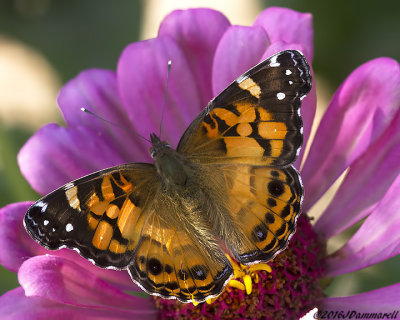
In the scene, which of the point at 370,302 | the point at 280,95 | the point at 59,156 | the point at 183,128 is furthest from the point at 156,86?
the point at 370,302

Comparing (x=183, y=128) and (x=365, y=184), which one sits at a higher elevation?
(x=183, y=128)

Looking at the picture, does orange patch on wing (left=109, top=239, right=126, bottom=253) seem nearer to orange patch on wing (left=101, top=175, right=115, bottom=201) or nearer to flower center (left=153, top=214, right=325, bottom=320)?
orange patch on wing (left=101, top=175, right=115, bottom=201)

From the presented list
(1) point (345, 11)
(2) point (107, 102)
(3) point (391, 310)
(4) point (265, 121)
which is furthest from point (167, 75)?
(1) point (345, 11)

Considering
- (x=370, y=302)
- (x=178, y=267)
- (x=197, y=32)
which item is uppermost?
(x=197, y=32)

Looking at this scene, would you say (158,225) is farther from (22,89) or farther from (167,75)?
(22,89)

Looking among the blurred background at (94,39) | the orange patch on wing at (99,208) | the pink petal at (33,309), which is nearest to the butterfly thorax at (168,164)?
the orange patch on wing at (99,208)

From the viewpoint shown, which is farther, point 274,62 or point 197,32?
point 197,32

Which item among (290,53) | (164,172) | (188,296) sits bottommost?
(188,296)

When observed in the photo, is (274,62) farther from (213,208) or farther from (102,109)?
(102,109)
